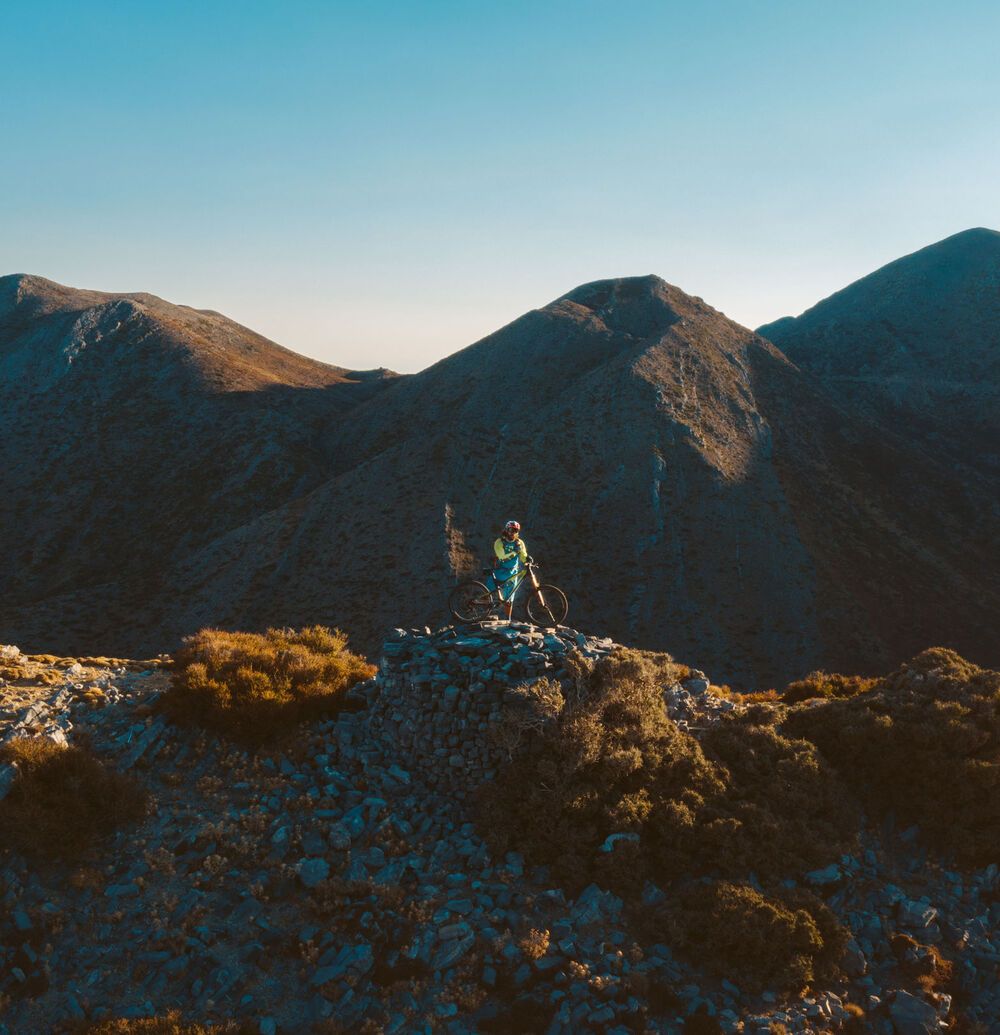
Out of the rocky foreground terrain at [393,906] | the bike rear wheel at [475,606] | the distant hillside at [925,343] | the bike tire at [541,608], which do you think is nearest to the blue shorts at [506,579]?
the bike rear wheel at [475,606]

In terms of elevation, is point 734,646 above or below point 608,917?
below

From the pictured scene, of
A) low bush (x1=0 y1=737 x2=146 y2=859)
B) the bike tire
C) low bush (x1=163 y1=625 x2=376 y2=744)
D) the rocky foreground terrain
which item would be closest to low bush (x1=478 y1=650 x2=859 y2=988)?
the rocky foreground terrain

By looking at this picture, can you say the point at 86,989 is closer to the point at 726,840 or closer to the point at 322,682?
the point at 322,682

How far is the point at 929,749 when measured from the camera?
15.8 m

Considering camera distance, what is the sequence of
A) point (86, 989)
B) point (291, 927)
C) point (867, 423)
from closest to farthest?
1. point (86, 989)
2. point (291, 927)
3. point (867, 423)

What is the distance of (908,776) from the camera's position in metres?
15.6

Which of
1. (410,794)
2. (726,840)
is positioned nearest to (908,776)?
(726,840)

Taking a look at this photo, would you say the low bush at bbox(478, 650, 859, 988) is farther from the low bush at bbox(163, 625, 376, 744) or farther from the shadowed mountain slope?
the shadowed mountain slope

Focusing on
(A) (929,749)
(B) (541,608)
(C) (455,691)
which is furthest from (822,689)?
(C) (455,691)

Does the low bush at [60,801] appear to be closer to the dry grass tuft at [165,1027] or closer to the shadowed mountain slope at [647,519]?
the dry grass tuft at [165,1027]

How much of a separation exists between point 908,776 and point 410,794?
1157 centimetres

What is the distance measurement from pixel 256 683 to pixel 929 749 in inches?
640

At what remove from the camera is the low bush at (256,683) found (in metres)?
15.7

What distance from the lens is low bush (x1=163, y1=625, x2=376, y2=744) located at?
15727 millimetres
